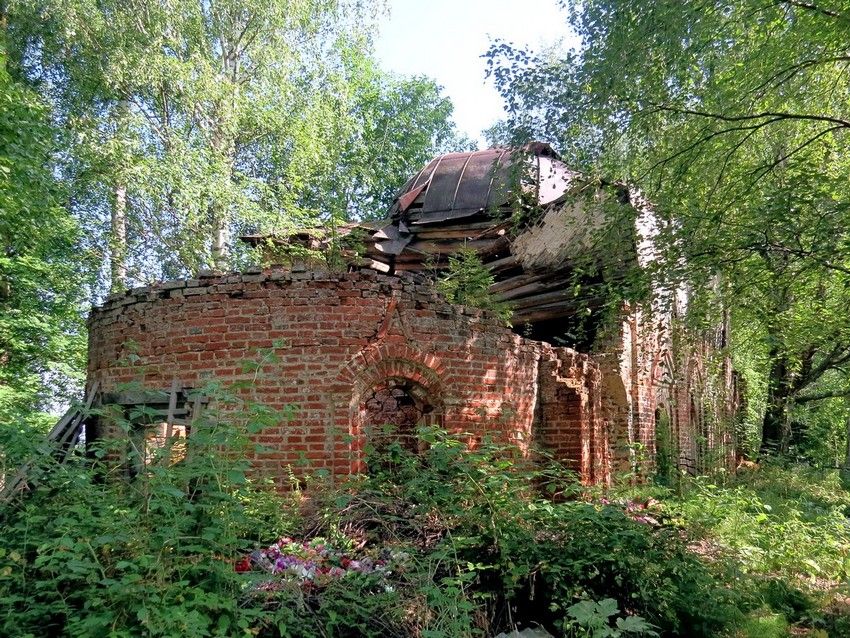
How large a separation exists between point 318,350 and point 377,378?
69 cm

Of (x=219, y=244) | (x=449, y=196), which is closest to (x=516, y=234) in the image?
(x=449, y=196)

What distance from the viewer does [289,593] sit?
14.3 feet

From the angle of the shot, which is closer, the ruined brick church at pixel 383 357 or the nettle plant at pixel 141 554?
the nettle plant at pixel 141 554

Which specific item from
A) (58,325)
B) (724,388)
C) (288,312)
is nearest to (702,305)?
(288,312)

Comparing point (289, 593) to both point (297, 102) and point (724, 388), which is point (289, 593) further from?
point (297, 102)

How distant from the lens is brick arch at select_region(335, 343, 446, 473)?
6672mm

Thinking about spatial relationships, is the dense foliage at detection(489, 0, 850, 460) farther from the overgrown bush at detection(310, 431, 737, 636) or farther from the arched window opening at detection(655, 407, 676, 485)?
the arched window opening at detection(655, 407, 676, 485)

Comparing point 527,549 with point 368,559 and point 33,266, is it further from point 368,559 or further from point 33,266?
point 33,266

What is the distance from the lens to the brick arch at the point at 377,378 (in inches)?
263

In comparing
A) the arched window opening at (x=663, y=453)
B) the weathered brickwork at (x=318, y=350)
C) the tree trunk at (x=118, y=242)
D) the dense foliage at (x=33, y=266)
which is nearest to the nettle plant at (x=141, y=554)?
the weathered brickwork at (x=318, y=350)

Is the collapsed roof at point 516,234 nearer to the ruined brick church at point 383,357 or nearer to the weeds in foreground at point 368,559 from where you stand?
the ruined brick church at point 383,357

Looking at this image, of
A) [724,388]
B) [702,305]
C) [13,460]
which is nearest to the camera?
[13,460]

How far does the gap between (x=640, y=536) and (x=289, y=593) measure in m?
2.70

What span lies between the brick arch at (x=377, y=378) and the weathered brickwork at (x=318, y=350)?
0.01 meters
